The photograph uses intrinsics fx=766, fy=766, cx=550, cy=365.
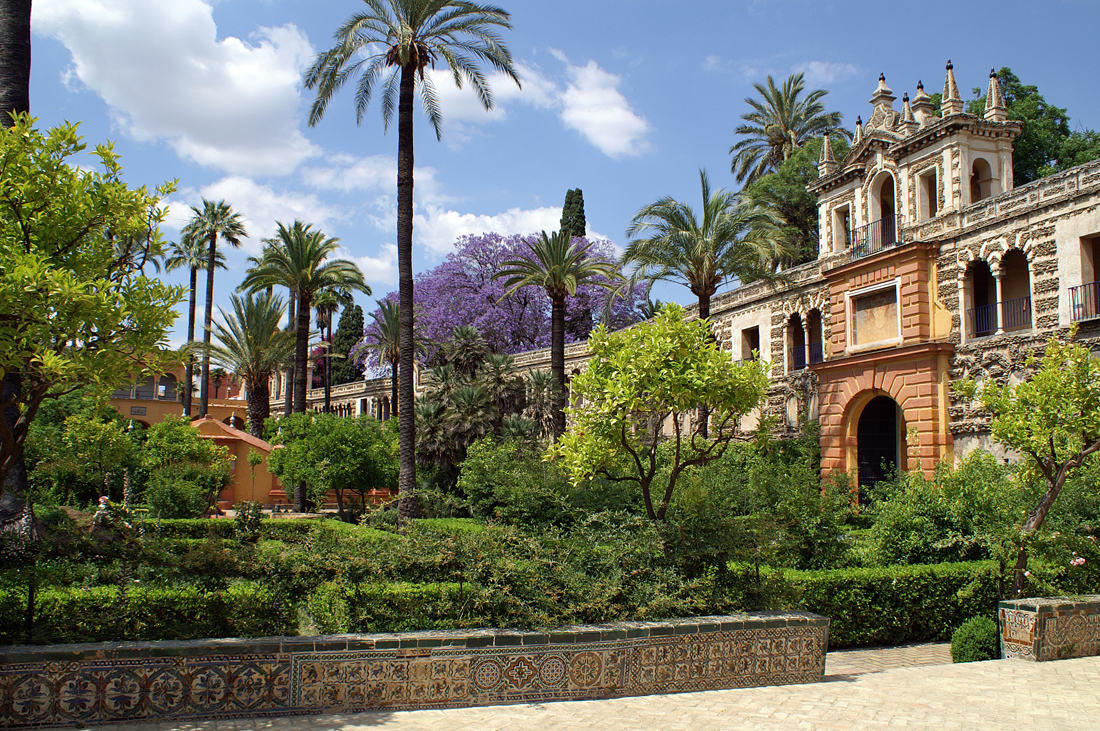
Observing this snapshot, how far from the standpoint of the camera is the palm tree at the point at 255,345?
138 ft

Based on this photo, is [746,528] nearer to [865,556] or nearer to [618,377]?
[618,377]

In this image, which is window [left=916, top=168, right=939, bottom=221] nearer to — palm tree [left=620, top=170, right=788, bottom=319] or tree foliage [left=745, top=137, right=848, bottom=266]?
palm tree [left=620, top=170, right=788, bottom=319]

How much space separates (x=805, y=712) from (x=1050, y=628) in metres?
4.46

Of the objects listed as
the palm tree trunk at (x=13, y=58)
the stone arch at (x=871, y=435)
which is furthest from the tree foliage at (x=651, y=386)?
the stone arch at (x=871, y=435)

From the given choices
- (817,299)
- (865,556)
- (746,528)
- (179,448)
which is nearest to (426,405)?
(179,448)

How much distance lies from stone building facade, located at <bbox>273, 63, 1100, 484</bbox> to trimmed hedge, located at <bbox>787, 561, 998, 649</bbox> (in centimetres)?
676

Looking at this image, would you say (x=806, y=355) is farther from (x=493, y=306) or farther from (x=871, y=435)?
(x=493, y=306)

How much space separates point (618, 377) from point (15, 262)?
630cm

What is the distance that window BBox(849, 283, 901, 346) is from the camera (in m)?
22.2

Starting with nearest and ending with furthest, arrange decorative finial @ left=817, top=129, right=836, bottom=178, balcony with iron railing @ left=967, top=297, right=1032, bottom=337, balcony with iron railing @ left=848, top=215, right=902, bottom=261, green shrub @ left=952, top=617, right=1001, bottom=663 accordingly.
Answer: green shrub @ left=952, top=617, right=1001, bottom=663 < balcony with iron railing @ left=967, top=297, right=1032, bottom=337 < balcony with iron railing @ left=848, top=215, right=902, bottom=261 < decorative finial @ left=817, top=129, right=836, bottom=178

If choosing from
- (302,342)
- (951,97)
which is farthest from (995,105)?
(302,342)

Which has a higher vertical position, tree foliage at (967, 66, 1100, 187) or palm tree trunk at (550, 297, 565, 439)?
tree foliage at (967, 66, 1100, 187)

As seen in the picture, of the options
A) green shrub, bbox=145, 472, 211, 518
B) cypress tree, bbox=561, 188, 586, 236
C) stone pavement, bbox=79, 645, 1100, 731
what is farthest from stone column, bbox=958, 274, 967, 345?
cypress tree, bbox=561, 188, 586, 236

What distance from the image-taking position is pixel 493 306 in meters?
46.1
